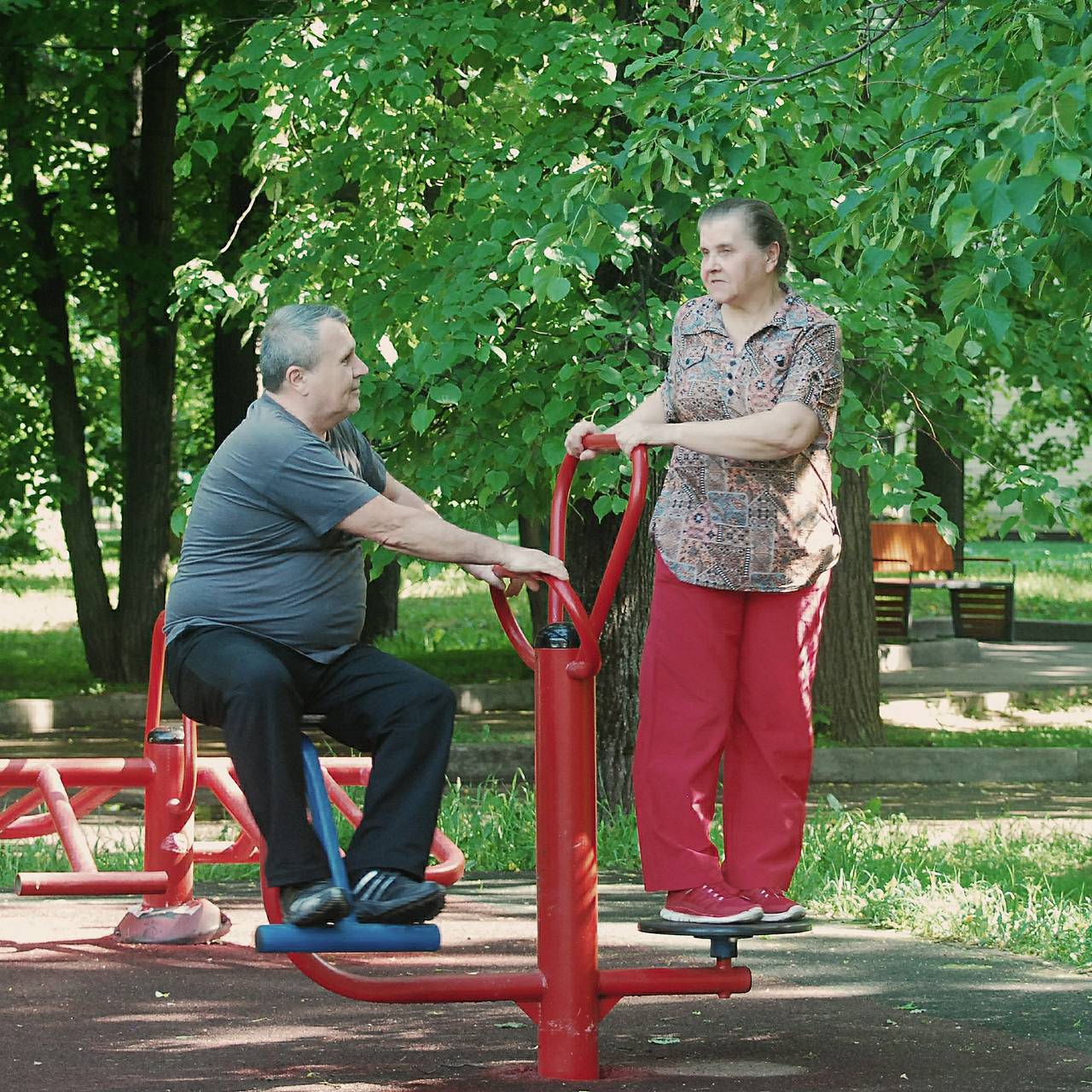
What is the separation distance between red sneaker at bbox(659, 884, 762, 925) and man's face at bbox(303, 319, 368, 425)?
132 centimetres

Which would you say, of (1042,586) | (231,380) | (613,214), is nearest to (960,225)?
(613,214)

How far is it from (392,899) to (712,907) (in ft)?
2.39

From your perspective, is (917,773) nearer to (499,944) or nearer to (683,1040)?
(499,944)

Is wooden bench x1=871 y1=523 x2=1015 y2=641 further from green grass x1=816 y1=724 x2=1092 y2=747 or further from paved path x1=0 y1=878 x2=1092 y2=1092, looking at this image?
paved path x1=0 y1=878 x2=1092 y2=1092

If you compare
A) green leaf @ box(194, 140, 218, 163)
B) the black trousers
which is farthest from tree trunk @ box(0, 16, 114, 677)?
the black trousers

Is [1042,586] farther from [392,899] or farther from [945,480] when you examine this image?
[392,899]

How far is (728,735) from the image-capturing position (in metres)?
4.39

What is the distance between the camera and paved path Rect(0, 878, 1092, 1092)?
432 cm

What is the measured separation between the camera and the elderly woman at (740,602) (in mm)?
4289

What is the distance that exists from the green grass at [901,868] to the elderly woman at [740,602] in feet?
5.83

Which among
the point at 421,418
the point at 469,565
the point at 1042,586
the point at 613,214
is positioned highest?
the point at 613,214

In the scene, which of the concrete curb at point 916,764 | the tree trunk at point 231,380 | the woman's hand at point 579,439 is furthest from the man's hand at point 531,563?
the tree trunk at point 231,380

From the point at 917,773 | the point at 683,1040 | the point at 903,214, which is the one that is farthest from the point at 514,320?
the point at 917,773

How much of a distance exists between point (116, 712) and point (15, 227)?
13.5 ft
